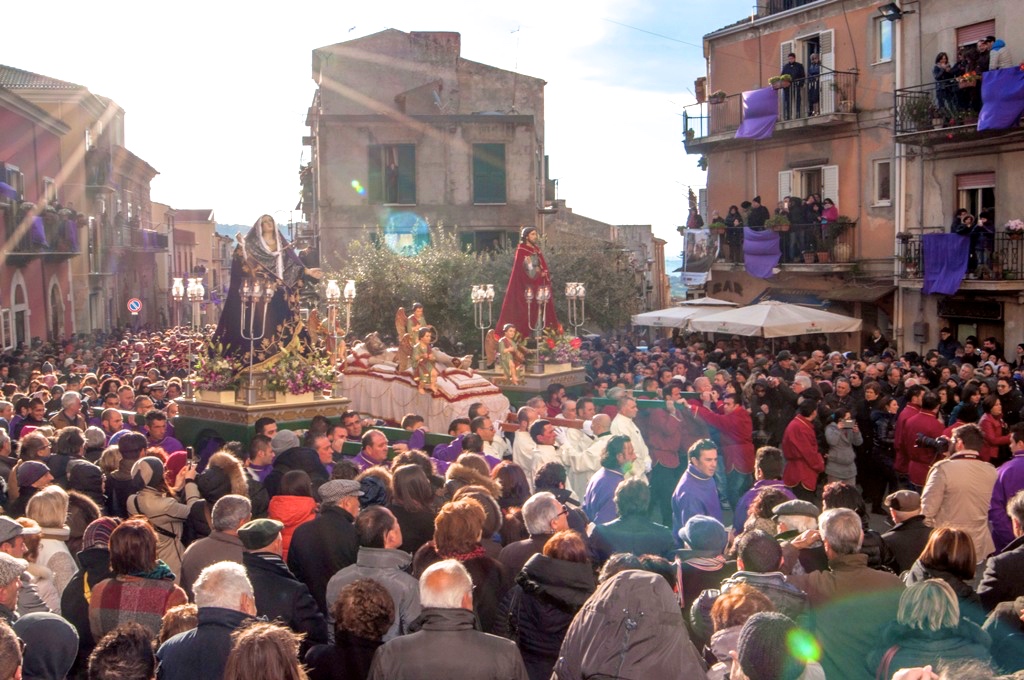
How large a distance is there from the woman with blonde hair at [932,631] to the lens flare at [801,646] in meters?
0.46

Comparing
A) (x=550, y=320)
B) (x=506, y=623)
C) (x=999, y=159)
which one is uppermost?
(x=999, y=159)

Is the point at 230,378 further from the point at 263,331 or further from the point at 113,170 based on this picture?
the point at 113,170

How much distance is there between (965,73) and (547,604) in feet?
62.9

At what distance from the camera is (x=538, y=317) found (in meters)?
17.0

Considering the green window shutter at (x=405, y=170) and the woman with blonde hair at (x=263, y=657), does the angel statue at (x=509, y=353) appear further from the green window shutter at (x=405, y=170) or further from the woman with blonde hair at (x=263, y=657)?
the green window shutter at (x=405, y=170)

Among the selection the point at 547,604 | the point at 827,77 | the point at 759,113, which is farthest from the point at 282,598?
the point at 759,113

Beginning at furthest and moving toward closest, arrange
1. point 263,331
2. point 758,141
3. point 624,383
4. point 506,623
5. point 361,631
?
1. point 758,141
2. point 624,383
3. point 263,331
4. point 506,623
5. point 361,631

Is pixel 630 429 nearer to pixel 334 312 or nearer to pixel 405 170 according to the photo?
pixel 334 312

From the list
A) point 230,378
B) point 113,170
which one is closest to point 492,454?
point 230,378

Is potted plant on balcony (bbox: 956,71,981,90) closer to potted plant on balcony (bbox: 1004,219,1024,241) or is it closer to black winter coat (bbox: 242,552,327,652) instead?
potted plant on balcony (bbox: 1004,219,1024,241)

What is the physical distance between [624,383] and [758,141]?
13740mm

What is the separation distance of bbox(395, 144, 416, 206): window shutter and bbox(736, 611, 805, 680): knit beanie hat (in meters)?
30.8

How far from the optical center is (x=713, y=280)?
29.6m

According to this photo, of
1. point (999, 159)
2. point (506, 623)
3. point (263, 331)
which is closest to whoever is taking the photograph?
point (506, 623)
